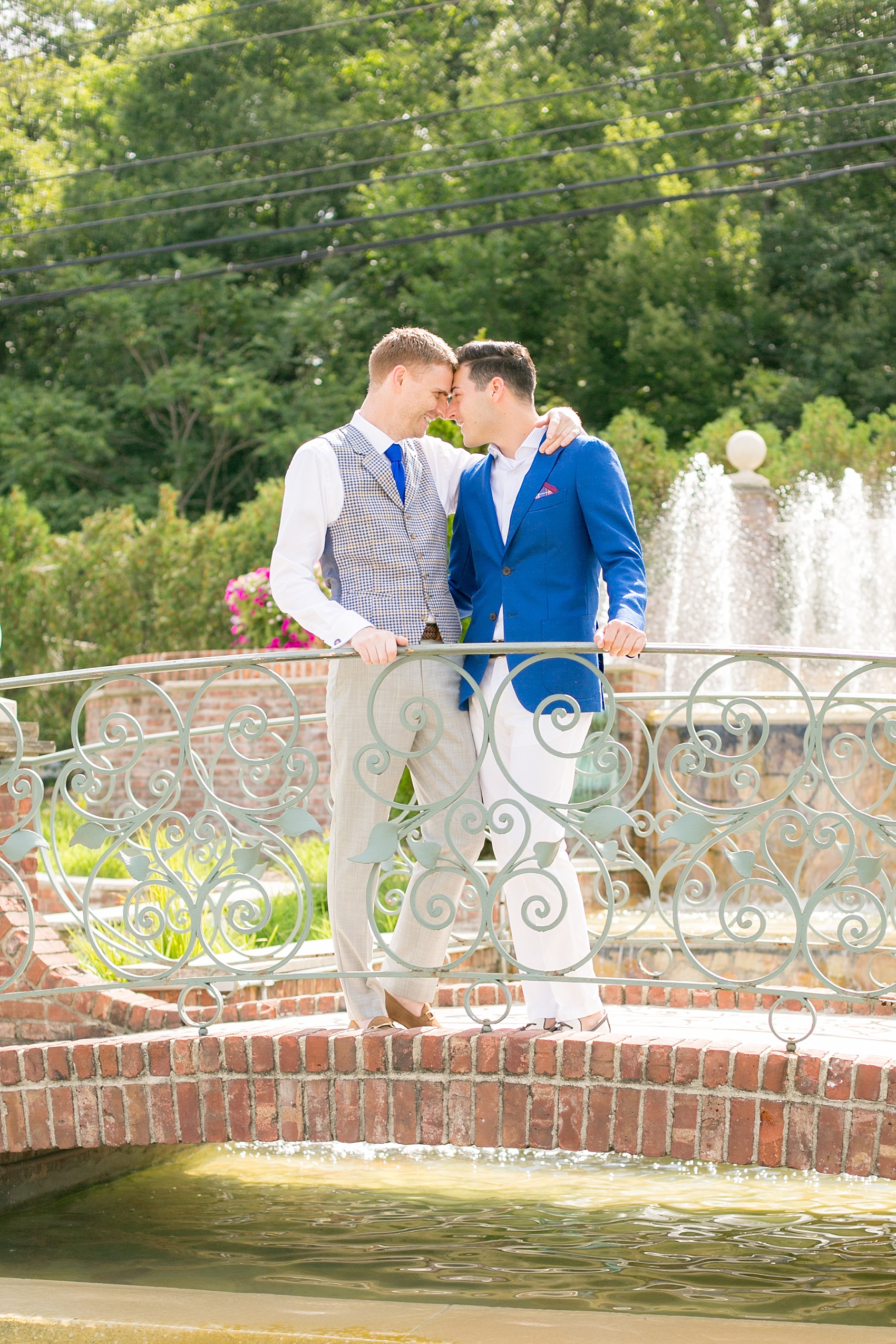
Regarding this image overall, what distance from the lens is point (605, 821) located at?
A: 379 centimetres

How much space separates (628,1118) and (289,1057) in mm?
981

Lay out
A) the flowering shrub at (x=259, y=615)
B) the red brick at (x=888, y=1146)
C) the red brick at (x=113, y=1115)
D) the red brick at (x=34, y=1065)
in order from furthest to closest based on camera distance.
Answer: the flowering shrub at (x=259, y=615) < the red brick at (x=34, y=1065) < the red brick at (x=113, y=1115) < the red brick at (x=888, y=1146)

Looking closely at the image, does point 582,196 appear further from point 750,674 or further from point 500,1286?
point 500,1286

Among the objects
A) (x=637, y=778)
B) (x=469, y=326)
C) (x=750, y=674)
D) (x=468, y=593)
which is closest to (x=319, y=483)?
(x=468, y=593)

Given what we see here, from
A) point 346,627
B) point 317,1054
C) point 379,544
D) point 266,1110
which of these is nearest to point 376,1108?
point 317,1054

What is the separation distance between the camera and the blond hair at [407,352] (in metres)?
4.08

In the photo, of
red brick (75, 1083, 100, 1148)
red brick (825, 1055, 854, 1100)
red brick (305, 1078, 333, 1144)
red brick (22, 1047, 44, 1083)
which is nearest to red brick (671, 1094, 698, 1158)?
red brick (825, 1055, 854, 1100)

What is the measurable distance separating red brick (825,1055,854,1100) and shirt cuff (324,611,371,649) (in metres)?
1.67

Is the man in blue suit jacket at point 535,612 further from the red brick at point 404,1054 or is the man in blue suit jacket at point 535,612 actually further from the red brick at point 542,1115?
the red brick at point 404,1054

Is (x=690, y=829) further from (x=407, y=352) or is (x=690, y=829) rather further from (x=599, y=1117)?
(x=407, y=352)

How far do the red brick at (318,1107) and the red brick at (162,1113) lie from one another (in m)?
0.44

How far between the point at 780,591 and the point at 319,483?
13.7 m

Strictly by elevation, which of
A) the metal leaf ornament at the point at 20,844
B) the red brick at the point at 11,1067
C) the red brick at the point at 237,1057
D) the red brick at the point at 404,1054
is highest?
the metal leaf ornament at the point at 20,844

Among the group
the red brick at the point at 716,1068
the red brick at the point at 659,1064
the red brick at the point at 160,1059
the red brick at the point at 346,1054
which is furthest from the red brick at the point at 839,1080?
the red brick at the point at 160,1059
